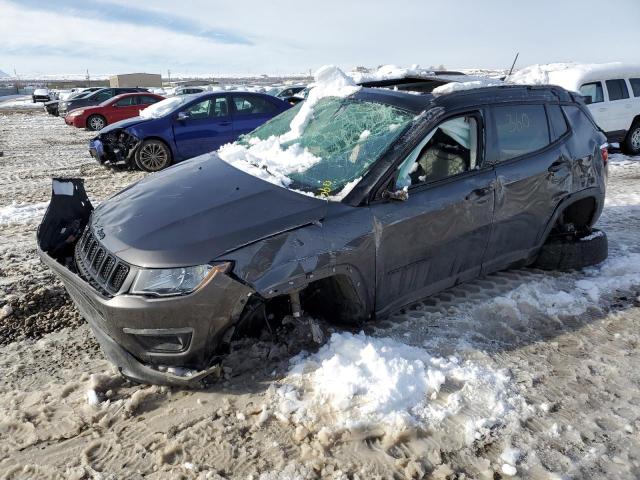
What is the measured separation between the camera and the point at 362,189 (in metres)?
3.09

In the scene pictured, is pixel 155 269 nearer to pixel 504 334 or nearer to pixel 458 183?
pixel 458 183

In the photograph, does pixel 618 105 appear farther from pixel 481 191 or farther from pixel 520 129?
pixel 481 191

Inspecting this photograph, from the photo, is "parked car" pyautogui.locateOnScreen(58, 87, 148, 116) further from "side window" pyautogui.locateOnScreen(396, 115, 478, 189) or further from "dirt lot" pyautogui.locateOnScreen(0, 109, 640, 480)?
"side window" pyautogui.locateOnScreen(396, 115, 478, 189)

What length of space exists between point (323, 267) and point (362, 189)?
0.58 m

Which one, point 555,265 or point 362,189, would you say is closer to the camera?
point 362,189

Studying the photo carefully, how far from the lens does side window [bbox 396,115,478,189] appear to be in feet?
10.9

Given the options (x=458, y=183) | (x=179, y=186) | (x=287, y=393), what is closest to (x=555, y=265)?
(x=458, y=183)

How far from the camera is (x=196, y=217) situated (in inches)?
114

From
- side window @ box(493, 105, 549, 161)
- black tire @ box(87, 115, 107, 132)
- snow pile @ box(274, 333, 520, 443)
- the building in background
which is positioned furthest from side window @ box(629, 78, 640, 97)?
the building in background

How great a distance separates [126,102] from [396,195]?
57.1 ft

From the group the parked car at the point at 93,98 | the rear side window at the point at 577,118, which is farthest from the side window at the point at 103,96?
the rear side window at the point at 577,118

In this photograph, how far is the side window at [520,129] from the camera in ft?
12.5

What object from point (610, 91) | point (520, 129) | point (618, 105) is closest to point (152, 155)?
point (520, 129)

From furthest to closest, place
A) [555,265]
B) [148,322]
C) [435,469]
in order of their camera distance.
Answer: [555,265] → [148,322] → [435,469]
